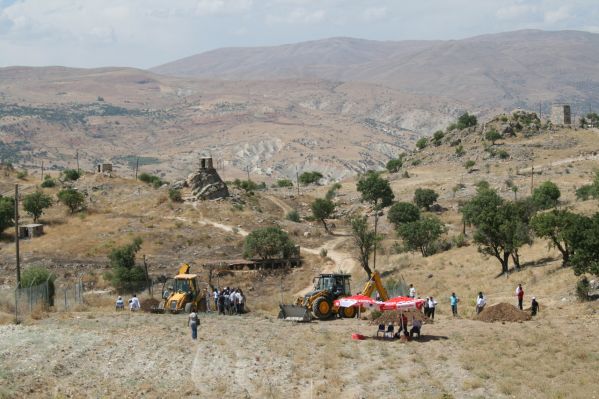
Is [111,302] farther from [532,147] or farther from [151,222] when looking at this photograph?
[532,147]

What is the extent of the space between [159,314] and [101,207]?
47.7 meters

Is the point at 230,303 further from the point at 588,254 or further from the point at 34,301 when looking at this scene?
the point at 588,254

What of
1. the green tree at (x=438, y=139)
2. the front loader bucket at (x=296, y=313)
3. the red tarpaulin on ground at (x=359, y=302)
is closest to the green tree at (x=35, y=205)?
the front loader bucket at (x=296, y=313)

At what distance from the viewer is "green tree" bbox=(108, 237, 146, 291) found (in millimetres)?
48781

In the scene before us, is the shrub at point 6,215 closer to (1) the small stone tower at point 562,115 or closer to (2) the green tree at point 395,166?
(2) the green tree at point 395,166

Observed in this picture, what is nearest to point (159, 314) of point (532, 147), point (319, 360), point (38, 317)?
point (38, 317)

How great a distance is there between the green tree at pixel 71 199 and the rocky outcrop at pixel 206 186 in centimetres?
1171

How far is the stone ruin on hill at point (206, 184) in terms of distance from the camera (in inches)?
3091

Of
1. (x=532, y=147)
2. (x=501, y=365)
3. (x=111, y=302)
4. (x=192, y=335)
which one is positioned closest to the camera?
(x=501, y=365)

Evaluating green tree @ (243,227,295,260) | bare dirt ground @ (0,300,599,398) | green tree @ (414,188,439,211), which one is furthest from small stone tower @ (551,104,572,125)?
bare dirt ground @ (0,300,599,398)

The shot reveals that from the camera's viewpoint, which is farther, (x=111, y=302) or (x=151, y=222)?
(x=151, y=222)

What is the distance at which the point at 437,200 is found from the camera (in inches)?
3440

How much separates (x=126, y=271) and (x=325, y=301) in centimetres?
2111

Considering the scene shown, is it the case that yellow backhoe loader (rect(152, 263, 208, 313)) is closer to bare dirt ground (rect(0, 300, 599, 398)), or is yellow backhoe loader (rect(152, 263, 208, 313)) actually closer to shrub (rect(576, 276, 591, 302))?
bare dirt ground (rect(0, 300, 599, 398))
